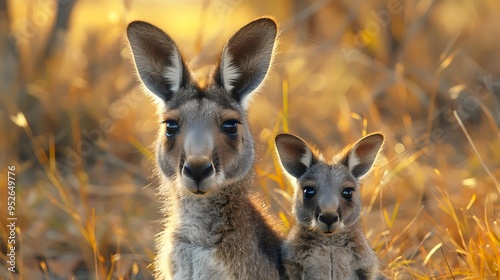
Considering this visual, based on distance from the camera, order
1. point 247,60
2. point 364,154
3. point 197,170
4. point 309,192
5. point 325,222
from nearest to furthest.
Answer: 1. point 197,170
2. point 325,222
3. point 309,192
4. point 247,60
5. point 364,154

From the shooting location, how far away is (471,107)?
37.2 ft

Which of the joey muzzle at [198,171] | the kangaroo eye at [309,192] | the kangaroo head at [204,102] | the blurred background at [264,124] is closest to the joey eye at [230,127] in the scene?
the kangaroo head at [204,102]

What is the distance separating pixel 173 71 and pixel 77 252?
3214 millimetres

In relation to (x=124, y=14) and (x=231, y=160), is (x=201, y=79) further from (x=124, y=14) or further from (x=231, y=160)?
(x=124, y=14)

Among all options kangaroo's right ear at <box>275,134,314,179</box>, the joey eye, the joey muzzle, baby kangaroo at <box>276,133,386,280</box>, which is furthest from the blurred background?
the joey muzzle

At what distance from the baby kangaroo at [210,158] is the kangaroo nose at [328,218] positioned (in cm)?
35

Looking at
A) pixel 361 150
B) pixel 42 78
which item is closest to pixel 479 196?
pixel 361 150

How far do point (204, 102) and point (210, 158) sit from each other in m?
0.45

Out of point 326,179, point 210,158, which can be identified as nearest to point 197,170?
point 210,158

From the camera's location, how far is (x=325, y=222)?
5160mm

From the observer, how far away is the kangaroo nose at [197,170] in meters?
4.82

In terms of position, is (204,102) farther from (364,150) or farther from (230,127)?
(364,150)

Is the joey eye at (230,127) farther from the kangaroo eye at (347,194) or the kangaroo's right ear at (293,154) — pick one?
the kangaroo eye at (347,194)

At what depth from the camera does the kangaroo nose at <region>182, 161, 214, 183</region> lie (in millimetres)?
4824
